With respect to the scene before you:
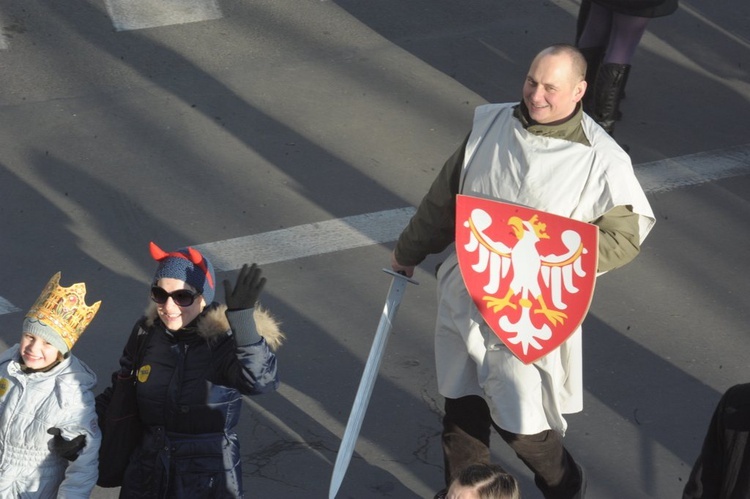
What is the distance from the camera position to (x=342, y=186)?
807cm

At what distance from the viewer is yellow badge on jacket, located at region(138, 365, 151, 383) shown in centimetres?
444

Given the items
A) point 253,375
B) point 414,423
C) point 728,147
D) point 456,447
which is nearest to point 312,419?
point 414,423

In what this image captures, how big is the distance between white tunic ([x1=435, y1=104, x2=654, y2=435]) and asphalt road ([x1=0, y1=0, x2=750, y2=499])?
93 centimetres

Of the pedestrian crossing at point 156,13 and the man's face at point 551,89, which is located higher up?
the man's face at point 551,89

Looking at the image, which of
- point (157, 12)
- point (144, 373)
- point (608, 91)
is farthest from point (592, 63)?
point (144, 373)

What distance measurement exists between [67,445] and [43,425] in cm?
13

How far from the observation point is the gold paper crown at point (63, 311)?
4.44 meters

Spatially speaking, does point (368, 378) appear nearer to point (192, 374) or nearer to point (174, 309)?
point (192, 374)

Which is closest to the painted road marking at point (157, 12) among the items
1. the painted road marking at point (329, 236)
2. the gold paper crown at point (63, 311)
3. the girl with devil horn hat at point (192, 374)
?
the painted road marking at point (329, 236)

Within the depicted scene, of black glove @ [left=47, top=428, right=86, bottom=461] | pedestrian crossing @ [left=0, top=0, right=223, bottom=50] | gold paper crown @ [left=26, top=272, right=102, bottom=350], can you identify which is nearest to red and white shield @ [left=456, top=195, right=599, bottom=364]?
gold paper crown @ [left=26, top=272, right=102, bottom=350]

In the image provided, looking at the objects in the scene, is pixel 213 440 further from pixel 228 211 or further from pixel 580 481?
pixel 228 211

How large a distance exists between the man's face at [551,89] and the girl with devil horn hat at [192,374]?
4.37 ft

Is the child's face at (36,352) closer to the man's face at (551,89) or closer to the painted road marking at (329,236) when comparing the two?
the man's face at (551,89)

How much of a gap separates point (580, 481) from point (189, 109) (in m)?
4.70
